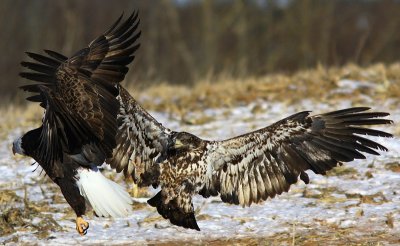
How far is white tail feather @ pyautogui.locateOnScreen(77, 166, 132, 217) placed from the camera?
6.16m

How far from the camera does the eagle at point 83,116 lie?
17.8 feet

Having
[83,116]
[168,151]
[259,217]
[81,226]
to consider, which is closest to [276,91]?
[259,217]

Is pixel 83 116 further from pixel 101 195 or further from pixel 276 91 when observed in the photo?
→ pixel 276 91

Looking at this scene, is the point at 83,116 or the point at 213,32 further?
the point at 213,32

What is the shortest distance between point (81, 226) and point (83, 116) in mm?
1089

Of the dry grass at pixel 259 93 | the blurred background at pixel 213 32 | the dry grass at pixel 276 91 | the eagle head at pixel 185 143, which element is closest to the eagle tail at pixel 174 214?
the eagle head at pixel 185 143

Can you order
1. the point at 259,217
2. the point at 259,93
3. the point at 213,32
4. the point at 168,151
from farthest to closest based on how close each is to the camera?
the point at 213,32, the point at 259,93, the point at 259,217, the point at 168,151

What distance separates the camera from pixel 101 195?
6.23 meters

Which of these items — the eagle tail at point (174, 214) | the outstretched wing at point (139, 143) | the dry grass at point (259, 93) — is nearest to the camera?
the eagle tail at point (174, 214)

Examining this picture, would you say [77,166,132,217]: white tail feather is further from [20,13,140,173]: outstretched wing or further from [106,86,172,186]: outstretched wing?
[20,13,140,173]: outstretched wing

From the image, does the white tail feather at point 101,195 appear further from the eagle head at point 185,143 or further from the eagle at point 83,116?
the eagle head at point 185,143

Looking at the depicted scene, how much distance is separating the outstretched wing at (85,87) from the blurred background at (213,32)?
1837 centimetres

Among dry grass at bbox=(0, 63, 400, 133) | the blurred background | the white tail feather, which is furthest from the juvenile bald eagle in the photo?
the blurred background

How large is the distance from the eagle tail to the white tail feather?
29 centimetres
